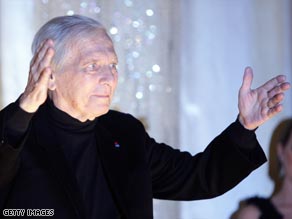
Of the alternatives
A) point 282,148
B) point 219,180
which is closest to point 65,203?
point 219,180

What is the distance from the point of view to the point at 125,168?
82.4 inches

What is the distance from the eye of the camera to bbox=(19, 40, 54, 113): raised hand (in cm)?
173

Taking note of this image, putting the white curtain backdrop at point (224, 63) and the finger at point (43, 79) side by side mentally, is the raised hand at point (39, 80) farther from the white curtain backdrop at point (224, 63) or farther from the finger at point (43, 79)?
the white curtain backdrop at point (224, 63)

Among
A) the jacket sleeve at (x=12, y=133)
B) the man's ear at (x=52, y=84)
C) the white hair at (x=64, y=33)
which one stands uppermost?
the white hair at (x=64, y=33)

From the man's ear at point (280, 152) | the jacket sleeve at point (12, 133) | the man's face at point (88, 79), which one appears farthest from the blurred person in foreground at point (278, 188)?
the jacket sleeve at point (12, 133)

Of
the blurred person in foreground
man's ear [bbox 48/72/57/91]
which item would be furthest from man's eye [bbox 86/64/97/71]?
the blurred person in foreground

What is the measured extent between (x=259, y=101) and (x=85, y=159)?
59 cm

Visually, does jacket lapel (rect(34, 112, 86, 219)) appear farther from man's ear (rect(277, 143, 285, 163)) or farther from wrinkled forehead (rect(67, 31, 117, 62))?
man's ear (rect(277, 143, 285, 163))

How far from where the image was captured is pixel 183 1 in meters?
2.88

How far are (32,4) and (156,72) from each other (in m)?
0.61

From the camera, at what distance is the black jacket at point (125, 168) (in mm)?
1924

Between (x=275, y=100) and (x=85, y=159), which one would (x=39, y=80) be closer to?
(x=85, y=159)

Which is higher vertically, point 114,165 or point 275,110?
point 275,110

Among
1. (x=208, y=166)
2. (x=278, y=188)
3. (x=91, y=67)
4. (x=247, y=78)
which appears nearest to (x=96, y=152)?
(x=91, y=67)
